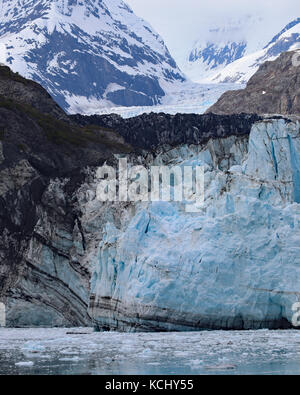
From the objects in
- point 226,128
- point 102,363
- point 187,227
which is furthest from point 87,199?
point 226,128

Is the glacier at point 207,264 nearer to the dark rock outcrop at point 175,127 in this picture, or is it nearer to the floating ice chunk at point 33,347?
the floating ice chunk at point 33,347

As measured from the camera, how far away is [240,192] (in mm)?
40375

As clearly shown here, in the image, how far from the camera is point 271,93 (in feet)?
393

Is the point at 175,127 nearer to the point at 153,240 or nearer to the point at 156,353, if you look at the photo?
the point at 153,240

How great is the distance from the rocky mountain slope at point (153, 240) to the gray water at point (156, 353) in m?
1.70

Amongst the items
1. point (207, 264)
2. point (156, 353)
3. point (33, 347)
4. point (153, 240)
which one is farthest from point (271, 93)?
A: point (156, 353)

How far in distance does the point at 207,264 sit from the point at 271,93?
86536 mm

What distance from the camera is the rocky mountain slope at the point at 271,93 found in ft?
378

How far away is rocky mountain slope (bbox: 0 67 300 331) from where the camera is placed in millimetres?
36000

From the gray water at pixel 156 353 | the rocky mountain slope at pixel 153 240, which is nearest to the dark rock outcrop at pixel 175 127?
the rocky mountain slope at pixel 153 240

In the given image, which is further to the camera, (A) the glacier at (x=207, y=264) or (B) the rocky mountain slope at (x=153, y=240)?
(B) the rocky mountain slope at (x=153, y=240)

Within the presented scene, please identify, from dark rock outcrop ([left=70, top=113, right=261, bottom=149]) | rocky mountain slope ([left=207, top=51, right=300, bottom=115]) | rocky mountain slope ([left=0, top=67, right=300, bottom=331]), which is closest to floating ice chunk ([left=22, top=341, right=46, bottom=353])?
rocky mountain slope ([left=0, top=67, right=300, bottom=331])

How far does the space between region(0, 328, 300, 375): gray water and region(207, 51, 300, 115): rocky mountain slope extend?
265ft

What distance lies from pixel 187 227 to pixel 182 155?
1868 cm
